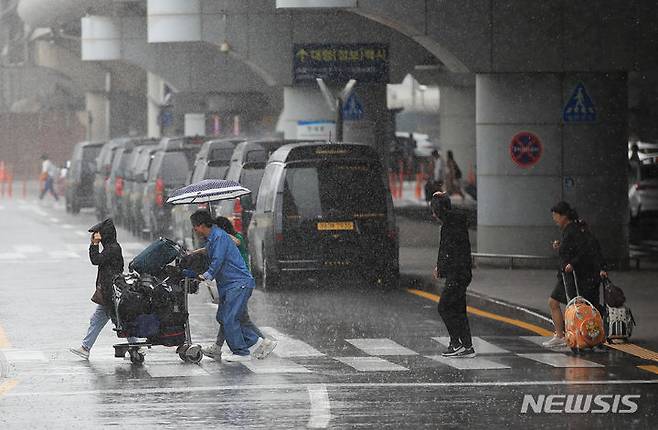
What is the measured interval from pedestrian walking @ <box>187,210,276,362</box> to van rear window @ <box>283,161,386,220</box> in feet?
24.0

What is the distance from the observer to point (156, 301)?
17062 millimetres

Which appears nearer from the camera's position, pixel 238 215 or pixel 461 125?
pixel 238 215

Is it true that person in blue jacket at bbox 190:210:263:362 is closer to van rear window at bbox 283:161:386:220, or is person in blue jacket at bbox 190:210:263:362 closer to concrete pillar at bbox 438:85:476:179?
van rear window at bbox 283:161:386:220

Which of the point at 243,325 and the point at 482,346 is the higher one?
the point at 243,325

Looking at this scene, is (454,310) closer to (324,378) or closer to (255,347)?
(255,347)

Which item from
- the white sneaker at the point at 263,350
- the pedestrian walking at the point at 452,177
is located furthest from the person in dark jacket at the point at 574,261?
the pedestrian walking at the point at 452,177

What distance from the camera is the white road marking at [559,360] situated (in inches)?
658

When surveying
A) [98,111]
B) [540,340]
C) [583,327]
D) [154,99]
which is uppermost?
[154,99]

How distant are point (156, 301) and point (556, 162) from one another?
11833mm

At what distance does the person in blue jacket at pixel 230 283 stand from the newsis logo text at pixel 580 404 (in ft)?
12.0

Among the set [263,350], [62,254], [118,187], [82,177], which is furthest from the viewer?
[82,177]

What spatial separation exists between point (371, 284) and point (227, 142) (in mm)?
6862

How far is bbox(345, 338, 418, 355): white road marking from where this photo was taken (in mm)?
17812

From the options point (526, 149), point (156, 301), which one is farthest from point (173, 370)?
point (526, 149)
